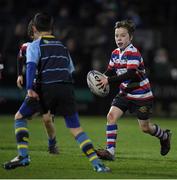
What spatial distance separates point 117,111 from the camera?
11500 mm

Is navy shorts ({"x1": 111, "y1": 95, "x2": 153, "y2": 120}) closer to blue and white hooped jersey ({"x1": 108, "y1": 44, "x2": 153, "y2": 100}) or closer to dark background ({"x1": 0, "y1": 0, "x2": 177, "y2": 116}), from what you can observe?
blue and white hooped jersey ({"x1": 108, "y1": 44, "x2": 153, "y2": 100})

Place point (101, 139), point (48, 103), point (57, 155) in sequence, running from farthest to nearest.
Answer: point (101, 139)
point (57, 155)
point (48, 103)

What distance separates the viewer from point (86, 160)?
11312 mm

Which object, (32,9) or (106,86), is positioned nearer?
(106,86)

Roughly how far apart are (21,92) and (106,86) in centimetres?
1138

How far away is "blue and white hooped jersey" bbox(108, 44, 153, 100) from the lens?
1098cm

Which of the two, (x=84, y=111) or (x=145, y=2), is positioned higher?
(x=145, y=2)

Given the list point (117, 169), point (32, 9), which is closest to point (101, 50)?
point (32, 9)

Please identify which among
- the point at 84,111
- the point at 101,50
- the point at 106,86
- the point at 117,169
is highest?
the point at 106,86

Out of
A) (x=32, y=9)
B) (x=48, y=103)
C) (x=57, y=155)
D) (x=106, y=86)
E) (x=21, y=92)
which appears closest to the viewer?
(x=48, y=103)

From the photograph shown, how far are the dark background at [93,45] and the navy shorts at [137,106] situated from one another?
1034cm

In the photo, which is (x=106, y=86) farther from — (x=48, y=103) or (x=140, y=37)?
(x=140, y=37)

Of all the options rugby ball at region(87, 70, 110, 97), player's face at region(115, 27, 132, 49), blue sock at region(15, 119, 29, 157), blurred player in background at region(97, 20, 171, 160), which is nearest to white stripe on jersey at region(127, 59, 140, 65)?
blurred player in background at region(97, 20, 171, 160)

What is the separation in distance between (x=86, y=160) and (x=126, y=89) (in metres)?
1.23
